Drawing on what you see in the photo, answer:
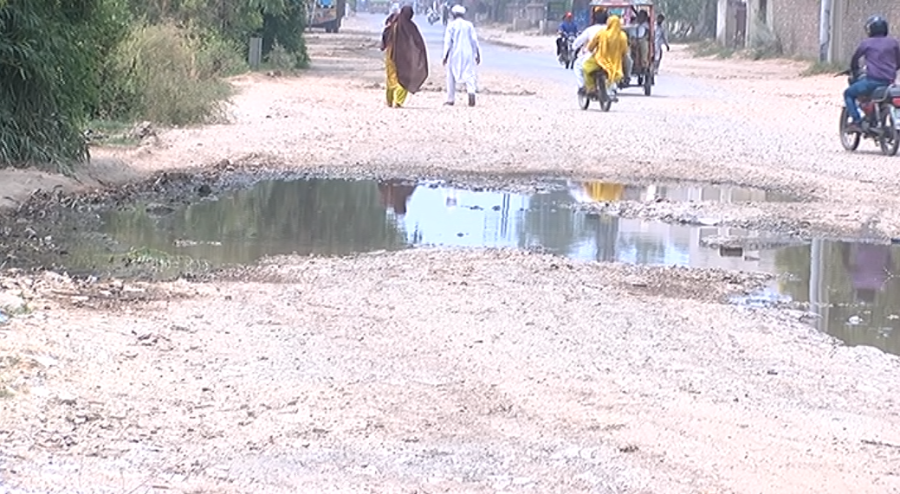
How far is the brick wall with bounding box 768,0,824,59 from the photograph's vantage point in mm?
48188

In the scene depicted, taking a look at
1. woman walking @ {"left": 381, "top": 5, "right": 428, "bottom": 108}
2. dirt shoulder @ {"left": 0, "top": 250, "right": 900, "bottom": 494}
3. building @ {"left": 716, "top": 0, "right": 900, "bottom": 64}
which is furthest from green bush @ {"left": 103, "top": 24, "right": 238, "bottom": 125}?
building @ {"left": 716, "top": 0, "right": 900, "bottom": 64}

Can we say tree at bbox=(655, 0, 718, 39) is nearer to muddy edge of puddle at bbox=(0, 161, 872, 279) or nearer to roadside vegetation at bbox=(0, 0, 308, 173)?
roadside vegetation at bbox=(0, 0, 308, 173)

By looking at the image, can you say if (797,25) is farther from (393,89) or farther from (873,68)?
(873,68)

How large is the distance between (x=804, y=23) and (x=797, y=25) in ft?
2.67

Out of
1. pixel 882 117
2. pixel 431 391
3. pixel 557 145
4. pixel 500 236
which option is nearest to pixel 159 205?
pixel 500 236

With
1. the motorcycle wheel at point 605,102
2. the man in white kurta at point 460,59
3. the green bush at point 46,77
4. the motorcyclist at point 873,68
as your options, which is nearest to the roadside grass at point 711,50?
the man in white kurta at point 460,59

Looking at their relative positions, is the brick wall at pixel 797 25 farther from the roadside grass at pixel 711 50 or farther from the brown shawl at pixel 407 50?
the brown shawl at pixel 407 50

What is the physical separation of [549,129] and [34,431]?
16.1m

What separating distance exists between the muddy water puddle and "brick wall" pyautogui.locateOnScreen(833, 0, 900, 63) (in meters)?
27.5

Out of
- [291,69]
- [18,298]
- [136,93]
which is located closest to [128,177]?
[136,93]

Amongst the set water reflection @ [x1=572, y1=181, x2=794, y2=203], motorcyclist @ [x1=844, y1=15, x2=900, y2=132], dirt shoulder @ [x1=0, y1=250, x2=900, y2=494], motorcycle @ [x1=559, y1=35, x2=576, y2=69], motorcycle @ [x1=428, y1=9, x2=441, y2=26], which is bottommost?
dirt shoulder @ [x1=0, y1=250, x2=900, y2=494]

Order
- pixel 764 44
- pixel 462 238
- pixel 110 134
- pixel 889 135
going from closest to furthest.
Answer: pixel 462 238
pixel 110 134
pixel 889 135
pixel 764 44

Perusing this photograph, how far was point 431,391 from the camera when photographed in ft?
23.0

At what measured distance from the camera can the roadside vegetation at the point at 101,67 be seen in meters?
14.3
